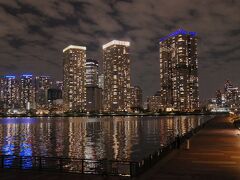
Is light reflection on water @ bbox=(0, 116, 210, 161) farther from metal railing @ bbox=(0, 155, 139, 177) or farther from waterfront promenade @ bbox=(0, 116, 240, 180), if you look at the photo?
waterfront promenade @ bbox=(0, 116, 240, 180)

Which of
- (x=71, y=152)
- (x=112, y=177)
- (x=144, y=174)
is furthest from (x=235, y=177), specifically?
(x=71, y=152)

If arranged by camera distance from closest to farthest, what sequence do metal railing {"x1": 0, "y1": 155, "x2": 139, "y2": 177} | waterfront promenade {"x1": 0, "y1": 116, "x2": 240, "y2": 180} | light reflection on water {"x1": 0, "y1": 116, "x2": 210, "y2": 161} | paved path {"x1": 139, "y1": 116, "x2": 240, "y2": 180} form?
waterfront promenade {"x1": 0, "y1": 116, "x2": 240, "y2": 180} < paved path {"x1": 139, "y1": 116, "x2": 240, "y2": 180} < metal railing {"x1": 0, "y1": 155, "x2": 139, "y2": 177} < light reflection on water {"x1": 0, "y1": 116, "x2": 210, "y2": 161}

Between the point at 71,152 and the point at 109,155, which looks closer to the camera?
the point at 109,155

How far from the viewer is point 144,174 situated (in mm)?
22094

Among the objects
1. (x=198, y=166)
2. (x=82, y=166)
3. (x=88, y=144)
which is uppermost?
(x=82, y=166)

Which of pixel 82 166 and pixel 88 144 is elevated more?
pixel 82 166

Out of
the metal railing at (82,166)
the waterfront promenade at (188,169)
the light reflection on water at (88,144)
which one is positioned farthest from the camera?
the light reflection on water at (88,144)

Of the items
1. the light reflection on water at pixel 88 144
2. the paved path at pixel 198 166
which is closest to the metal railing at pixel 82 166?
the paved path at pixel 198 166

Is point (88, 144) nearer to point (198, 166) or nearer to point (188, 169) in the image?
point (198, 166)

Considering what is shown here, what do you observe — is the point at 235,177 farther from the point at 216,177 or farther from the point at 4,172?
the point at 4,172

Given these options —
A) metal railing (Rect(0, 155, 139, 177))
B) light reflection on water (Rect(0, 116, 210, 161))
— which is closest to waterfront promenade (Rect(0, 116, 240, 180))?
metal railing (Rect(0, 155, 139, 177))

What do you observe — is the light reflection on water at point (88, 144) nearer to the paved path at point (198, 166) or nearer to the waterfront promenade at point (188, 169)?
the paved path at point (198, 166)

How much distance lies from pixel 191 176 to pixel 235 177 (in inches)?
112

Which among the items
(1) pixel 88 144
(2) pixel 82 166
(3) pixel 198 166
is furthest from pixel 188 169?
(1) pixel 88 144
